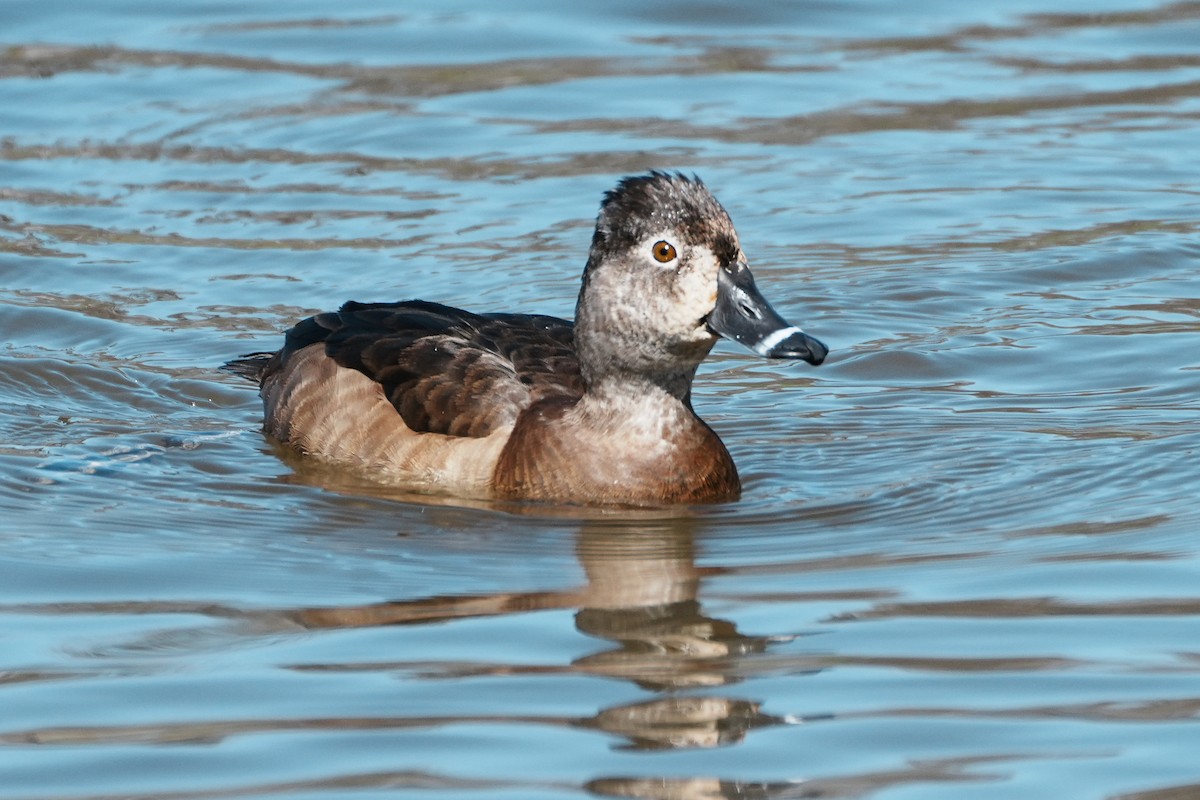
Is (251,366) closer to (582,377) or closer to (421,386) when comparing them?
(421,386)

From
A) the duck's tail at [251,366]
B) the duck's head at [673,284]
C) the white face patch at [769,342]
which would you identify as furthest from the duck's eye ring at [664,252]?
the duck's tail at [251,366]

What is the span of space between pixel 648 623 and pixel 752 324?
1393 millimetres

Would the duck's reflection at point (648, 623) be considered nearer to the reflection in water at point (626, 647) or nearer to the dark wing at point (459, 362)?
the reflection in water at point (626, 647)

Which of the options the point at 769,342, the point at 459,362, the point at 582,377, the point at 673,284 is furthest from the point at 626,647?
the point at 459,362

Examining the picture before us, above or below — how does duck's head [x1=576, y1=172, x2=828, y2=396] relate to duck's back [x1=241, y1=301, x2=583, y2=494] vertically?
above

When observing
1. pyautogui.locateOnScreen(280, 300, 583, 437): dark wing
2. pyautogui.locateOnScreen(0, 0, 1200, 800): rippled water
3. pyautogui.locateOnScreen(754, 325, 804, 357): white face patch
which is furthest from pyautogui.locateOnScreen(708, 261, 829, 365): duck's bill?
pyautogui.locateOnScreen(280, 300, 583, 437): dark wing

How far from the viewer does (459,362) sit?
8.10 m

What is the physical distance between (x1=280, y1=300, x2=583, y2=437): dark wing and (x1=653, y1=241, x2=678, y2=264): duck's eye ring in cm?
81

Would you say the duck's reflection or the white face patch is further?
the white face patch

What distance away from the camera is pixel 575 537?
24.0ft

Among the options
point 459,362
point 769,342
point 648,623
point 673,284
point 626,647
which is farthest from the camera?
point 459,362

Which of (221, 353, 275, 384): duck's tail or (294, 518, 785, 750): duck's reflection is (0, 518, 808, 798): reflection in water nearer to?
(294, 518, 785, 750): duck's reflection

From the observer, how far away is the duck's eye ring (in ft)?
24.3

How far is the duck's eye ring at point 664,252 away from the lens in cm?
742
